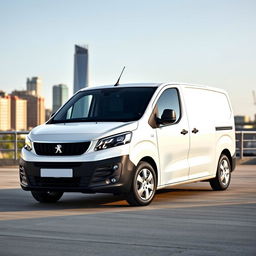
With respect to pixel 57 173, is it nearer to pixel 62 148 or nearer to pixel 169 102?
pixel 62 148

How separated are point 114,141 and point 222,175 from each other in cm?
369

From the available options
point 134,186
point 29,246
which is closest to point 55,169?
point 134,186

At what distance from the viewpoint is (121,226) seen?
812 cm

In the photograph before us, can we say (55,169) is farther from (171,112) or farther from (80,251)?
(80,251)

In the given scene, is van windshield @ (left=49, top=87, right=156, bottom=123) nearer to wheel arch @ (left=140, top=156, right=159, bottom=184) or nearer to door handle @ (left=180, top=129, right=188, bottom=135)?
wheel arch @ (left=140, top=156, right=159, bottom=184)

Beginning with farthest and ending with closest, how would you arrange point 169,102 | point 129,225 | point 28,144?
point 169,102 → point 28,144 → point 129,225

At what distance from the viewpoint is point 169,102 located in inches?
436

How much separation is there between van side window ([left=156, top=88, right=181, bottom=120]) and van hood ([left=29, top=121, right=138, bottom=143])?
0.78 meters

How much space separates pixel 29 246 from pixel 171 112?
4290 mm

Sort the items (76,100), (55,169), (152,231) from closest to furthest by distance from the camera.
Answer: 1. (152,231)
2. (55,169)
3. (76,100)

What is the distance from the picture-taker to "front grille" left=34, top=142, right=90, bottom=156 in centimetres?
978

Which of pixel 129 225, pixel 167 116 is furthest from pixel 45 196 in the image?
pixel 129 225

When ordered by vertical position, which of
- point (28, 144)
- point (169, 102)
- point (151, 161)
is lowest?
point (151, 161)

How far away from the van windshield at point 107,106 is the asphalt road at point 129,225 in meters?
1.29
